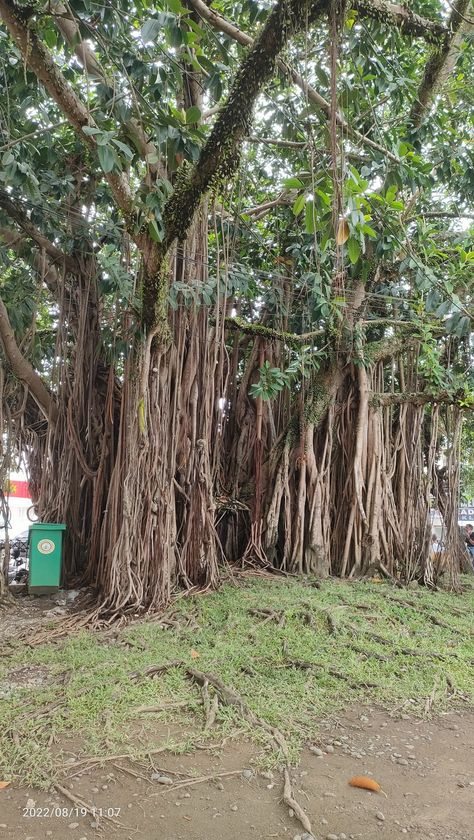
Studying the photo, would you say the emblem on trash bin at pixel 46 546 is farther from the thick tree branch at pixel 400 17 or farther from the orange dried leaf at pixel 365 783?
the thick tree branch at pixel 400 17

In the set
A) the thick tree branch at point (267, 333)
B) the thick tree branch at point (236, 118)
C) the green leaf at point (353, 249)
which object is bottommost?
the green leaf at point (353, 249)

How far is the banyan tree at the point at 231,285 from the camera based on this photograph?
9.96 ft

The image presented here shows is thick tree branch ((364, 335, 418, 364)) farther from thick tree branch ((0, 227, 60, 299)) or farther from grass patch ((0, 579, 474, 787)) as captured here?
thick tree branch ((0, 227, 60, 299))

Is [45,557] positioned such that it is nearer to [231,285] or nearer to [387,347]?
[231,285]

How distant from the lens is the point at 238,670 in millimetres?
2984

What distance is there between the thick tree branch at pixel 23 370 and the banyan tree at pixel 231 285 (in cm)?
2

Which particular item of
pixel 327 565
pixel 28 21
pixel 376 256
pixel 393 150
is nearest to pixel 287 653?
pixel 327 565

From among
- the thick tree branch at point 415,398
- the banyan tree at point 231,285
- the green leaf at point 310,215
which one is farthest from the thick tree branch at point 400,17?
the thick tree branch at point 415,398

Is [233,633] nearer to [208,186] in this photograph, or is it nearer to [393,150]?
[208,186]

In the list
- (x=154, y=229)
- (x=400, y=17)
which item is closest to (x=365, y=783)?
(x=154, y=229)

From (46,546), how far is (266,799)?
311cm

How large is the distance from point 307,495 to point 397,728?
3.08 m

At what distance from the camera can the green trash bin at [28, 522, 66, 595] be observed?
457 centimetres

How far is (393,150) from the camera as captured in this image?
3.52m
